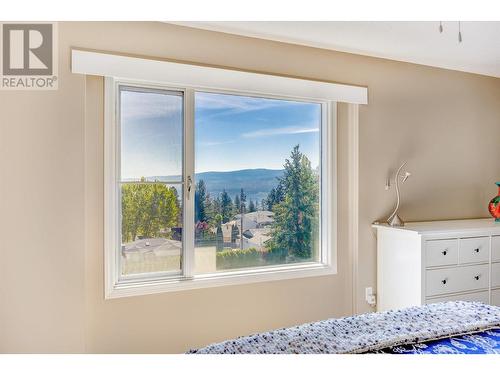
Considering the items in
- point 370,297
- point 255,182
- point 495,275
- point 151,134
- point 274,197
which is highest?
point 151,134

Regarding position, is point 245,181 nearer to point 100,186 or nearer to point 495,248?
point 100,186

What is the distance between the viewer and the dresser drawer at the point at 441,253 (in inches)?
111

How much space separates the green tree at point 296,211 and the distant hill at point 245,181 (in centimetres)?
11

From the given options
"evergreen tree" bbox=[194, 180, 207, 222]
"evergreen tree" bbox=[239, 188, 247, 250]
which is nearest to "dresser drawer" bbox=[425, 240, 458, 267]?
"evergreen tree" bbox=[239, 188, 247, 250]


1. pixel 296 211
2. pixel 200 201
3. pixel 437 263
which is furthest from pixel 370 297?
pixel 200 201

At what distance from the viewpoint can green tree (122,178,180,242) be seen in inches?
102

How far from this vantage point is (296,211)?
124 inches

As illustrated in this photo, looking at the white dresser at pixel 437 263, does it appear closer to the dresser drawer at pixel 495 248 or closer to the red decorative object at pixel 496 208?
the dresser drawer at pixel 495 248

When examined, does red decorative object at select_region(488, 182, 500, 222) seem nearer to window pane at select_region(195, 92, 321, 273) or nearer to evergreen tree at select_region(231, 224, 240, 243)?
window pane at select_region(195, 92, 321, 273)

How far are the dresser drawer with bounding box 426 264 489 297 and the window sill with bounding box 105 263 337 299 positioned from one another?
0.70m

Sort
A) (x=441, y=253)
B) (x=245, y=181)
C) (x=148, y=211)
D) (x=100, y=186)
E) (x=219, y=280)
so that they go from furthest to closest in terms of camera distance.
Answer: (x=245, y=181) < (x=441, y=253) < (x=219, y=280) < (x=148, y=211) < (x=100, y=186)

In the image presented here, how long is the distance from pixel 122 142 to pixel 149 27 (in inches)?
28.8

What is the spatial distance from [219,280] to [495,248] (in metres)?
2.11
